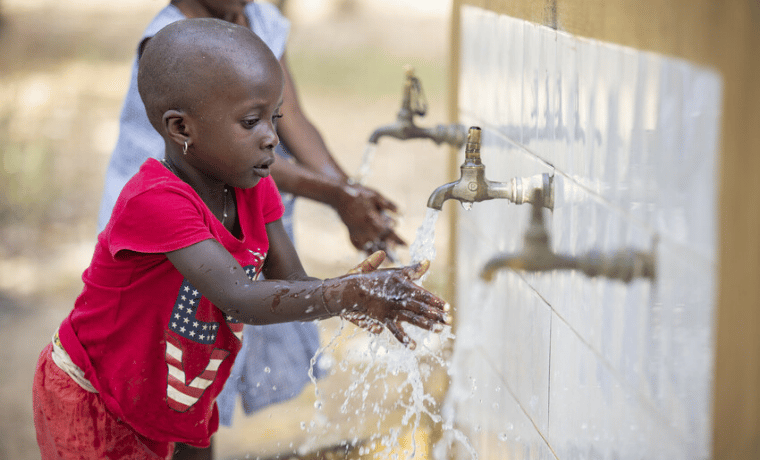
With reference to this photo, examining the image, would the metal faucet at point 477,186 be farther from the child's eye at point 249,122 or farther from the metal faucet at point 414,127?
the metal faucet at point 414,127

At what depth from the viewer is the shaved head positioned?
1.10 m

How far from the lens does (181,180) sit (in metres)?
1.17

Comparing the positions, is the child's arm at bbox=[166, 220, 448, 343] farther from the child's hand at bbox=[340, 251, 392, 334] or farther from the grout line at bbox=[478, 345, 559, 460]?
the grout line at bbox=[478, 345, 559, 460]

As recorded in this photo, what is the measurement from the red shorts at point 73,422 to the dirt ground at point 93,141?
45.6 inches

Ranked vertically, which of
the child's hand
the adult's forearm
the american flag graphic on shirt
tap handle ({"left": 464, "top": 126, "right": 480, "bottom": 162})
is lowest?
the american flag graphic on shirt

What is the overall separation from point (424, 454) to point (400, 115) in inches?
34.9

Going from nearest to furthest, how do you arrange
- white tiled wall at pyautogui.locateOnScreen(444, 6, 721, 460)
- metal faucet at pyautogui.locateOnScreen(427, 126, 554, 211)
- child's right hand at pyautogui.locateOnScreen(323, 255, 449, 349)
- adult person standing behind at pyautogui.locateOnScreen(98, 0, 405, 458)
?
white tiled wall at pyautogui.locateOnScreen(444, 6, 721, 460), child's right hand at pyautogui.locateOnScreen(323, 255, 449, 349), metal faucet at pyautogui.locateOnScreen(427, 126, 554, 211), adult person standing behind at pyautogui.locateOnScreen(98, 0, 405, 458)

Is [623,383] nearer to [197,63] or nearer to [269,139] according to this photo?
[269,139]

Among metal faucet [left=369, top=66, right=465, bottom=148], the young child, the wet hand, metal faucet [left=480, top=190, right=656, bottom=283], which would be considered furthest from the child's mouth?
metal faucet [left=369, top=66, right=465, bottom=148]

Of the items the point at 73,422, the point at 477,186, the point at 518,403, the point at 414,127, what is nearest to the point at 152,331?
the point at 73,422

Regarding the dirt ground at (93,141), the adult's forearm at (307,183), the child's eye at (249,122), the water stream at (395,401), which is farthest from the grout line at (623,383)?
the dirt ground at (93,141)

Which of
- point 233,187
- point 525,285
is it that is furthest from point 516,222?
point 233,187

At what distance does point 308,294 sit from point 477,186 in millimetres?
338

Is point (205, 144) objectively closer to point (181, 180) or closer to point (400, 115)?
point (181, 180)
